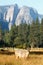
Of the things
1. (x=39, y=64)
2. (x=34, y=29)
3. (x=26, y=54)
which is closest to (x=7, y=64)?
(x=39, y=64)

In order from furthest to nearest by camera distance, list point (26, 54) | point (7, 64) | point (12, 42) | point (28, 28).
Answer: point (28, 28)
point (12, 42)
point (26, 54)
point (7, 64)

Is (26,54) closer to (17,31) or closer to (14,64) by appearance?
(14,64)

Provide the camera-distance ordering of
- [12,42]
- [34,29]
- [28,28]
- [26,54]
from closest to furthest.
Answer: [26,54] < [12,42] < [34,29] < [28,28]

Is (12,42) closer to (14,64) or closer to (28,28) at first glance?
(28,28)

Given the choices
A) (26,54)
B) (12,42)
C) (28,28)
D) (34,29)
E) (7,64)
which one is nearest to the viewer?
(7,64)

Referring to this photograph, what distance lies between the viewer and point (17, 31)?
132375 mm

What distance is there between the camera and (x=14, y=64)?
17.1m

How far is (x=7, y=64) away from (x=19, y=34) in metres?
114

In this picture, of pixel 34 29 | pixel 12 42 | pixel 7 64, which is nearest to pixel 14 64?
pixel 7 64

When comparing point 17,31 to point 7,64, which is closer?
point 7,64

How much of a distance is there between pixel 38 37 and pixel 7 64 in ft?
349

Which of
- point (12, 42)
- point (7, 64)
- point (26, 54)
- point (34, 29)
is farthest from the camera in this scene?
point (34, 29)

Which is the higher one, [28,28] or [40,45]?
[28,28]

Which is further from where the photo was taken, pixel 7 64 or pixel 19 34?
pixel 19 34
